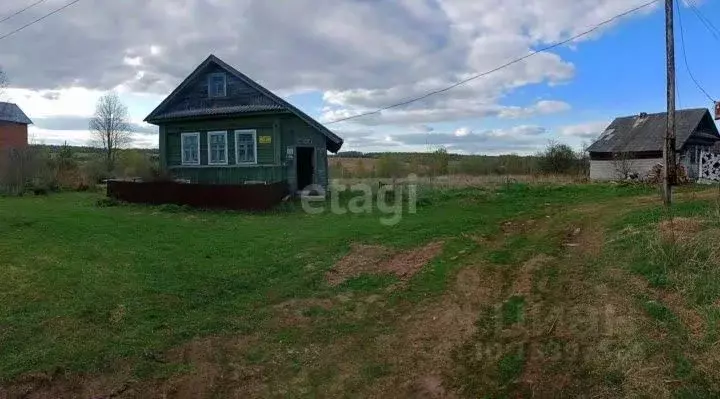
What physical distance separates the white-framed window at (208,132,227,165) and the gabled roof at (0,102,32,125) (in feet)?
132

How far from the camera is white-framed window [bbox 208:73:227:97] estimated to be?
22.9 m

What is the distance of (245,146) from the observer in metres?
22.5

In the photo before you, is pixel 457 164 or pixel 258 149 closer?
pixel 258 149

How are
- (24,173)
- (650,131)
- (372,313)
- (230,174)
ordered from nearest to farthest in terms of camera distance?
(372,313) → (230,174) → (24,173) → (650,131)

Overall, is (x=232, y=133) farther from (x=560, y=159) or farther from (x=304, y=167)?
(x=560, y=159)

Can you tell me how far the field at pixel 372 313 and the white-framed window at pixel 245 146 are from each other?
982 centimetres

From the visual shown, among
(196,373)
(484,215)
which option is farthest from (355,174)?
(196,373)

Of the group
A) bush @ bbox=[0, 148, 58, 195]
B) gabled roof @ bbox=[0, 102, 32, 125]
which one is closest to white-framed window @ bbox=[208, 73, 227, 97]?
bush @ bbox=[0, 148, 58, 195]

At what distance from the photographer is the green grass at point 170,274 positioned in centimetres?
647

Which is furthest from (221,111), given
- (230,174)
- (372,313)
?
(372,313)

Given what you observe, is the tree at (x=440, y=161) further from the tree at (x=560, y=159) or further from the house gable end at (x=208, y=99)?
the house gable end at (x=208, y=99)

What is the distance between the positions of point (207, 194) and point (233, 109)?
4384 mm

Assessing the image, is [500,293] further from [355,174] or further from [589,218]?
[355,174]

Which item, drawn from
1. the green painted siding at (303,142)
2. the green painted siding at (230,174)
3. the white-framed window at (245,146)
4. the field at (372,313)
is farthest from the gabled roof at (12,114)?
the field at (372,313)
